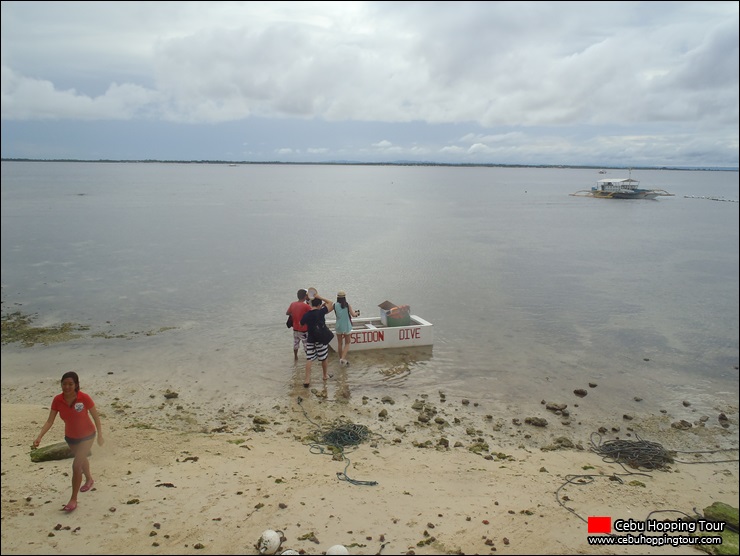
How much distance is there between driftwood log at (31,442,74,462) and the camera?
Result: 24.1 feet

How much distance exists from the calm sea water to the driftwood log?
4255 mm

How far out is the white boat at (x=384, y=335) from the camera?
14070 mm

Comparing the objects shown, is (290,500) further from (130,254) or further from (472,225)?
(472,225)

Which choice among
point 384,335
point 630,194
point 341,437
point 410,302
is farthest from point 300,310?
point 630,194

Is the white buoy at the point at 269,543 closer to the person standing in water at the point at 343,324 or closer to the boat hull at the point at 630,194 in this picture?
the person standing in water at the point at 343,324

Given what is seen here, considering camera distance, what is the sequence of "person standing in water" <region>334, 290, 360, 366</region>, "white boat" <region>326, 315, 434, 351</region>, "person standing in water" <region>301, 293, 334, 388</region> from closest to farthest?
"person standing in water" <region>301, 293, 334, 388</region> < "person standing in water" <region>334, 290, 360, 366</region> < "white boat" <region>326, 315, 434, 351</region>

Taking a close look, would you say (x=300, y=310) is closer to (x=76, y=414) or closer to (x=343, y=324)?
(x=343, y=324)

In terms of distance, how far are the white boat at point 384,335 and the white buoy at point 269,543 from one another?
26.8ft

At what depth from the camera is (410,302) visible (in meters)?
20.9

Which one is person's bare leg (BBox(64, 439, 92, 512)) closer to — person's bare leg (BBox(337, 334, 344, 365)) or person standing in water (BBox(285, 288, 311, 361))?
person standing in water (BBox(285, 288, 311, 361))

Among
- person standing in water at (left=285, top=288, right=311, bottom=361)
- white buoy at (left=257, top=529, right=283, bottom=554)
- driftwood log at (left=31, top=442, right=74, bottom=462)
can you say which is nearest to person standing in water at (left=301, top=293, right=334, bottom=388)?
person standing in water at (left=285, top=288, right=311, bottom=361)

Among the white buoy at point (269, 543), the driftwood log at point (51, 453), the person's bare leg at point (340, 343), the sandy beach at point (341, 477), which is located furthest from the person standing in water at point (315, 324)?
the white buoy at point (269, 543)

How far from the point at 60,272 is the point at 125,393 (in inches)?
700

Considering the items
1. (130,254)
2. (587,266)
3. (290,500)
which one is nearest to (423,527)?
(290,500)
